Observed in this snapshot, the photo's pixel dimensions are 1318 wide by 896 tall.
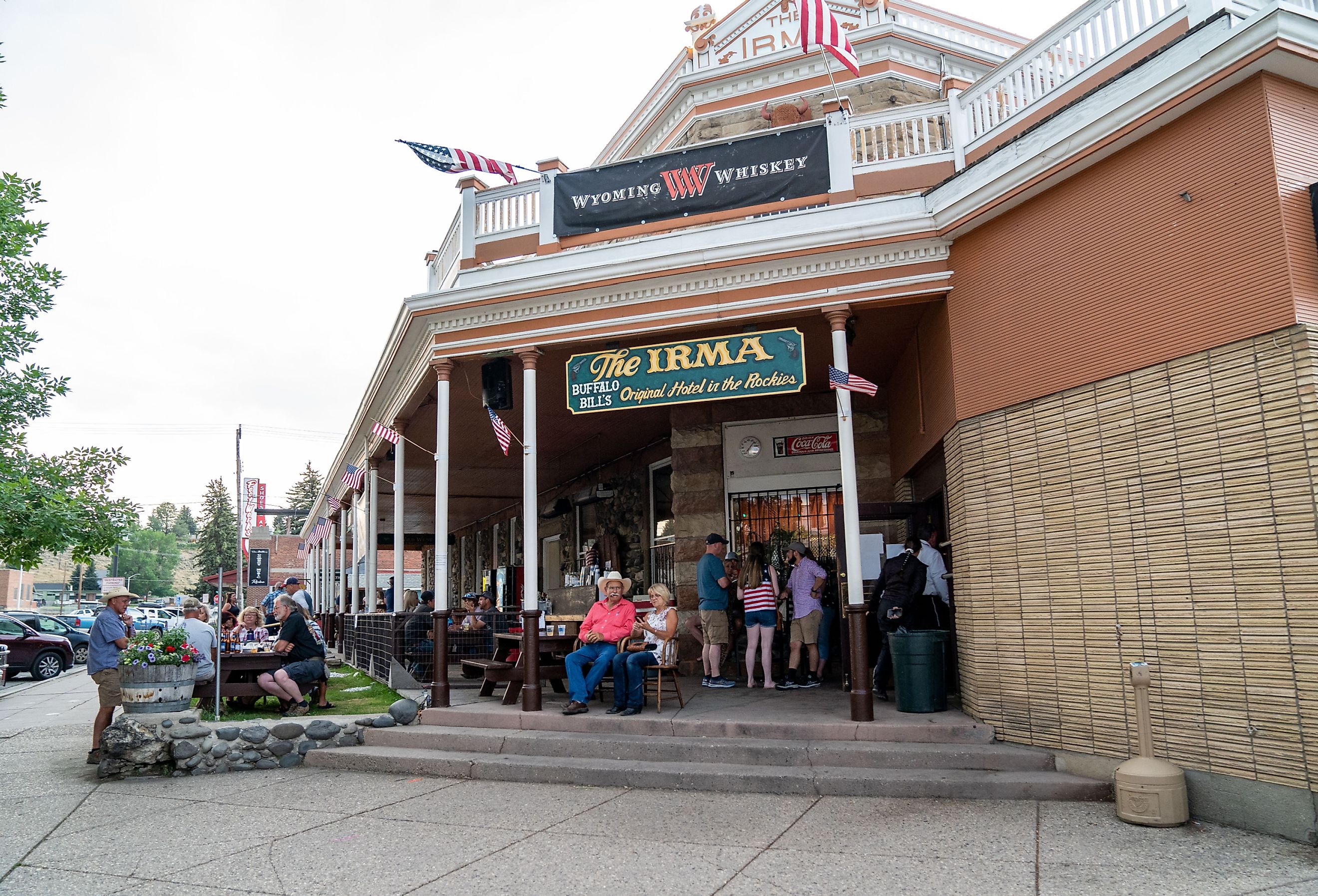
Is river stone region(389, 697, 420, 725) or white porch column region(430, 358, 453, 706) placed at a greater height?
white porch column region(430, 358, 453, 706)

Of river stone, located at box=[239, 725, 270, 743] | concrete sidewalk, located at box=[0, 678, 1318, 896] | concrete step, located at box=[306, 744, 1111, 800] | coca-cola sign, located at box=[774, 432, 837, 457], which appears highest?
coca-cola sign, located at box=[774, 432, 837, 457]

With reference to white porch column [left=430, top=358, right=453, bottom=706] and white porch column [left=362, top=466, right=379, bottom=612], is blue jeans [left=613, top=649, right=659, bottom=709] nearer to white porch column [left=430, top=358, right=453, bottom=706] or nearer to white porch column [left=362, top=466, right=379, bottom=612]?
white porch column [left=430, top=358, right=453, bottom=706]

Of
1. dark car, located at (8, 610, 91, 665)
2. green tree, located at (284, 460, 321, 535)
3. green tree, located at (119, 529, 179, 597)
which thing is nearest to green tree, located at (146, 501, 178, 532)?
green tree, located at (119, 529, 179, 597)

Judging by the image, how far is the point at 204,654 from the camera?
8594mm

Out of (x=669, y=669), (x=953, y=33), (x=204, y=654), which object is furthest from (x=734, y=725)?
(x=953, y=33)

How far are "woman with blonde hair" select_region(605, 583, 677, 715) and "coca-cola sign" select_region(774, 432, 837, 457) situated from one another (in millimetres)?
3528

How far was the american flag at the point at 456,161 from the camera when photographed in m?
9.06

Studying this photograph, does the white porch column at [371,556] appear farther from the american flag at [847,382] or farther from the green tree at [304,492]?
the green tree at [304,492]

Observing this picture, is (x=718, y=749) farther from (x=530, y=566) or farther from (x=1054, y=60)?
(x=1054, y=60)

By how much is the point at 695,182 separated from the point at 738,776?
5.47 metres

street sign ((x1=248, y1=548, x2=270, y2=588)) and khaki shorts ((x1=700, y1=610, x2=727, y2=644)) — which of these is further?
street sign ((x1=248, y1=548, x2=270, y2=588))

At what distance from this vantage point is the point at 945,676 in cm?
727

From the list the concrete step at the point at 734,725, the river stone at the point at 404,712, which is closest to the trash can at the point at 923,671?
the concrete step at the point at 734,725

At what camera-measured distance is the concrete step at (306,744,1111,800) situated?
224 inches
